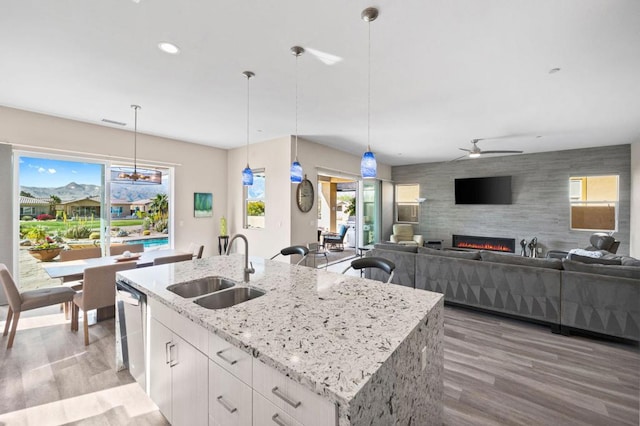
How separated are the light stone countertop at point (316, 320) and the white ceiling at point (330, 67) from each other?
195 centimetres

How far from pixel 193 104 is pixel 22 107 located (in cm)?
245

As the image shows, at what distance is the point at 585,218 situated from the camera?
6.31 m

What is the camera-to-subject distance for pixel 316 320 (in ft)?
4.28

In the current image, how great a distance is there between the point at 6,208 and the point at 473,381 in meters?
6.10

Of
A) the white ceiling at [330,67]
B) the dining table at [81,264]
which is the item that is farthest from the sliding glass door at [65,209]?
the dining table at [81,264]

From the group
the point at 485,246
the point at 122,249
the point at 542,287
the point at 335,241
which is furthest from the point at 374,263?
the point at 485,246

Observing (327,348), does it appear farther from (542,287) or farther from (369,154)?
(542,287)

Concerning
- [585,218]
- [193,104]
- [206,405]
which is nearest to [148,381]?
[206,405]

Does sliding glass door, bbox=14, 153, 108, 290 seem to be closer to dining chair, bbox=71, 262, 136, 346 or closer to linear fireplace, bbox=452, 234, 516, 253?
dining chair, bbox=71, 262, 136, 346

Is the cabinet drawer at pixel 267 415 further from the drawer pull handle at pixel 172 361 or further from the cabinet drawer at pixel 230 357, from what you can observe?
the drawer pull handle at pixel 172 361

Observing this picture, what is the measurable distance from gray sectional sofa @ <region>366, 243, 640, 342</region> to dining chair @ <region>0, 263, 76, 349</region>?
4.39m

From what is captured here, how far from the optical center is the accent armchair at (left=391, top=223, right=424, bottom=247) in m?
7.98

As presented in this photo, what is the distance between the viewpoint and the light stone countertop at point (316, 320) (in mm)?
919

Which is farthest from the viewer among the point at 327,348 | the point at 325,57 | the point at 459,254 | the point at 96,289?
the point at 459,254
